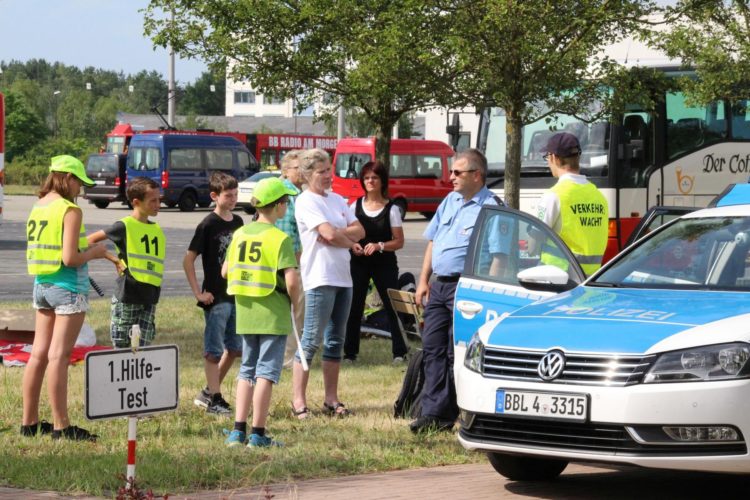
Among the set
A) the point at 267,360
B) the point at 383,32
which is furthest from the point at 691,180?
the point at 267,360

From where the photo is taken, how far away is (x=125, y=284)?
939 cm

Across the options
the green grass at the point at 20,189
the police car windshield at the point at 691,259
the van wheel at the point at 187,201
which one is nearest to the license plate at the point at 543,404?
the police car windshield at the point at 691,259

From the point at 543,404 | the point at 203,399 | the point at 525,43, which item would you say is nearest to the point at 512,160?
the point at 525,43

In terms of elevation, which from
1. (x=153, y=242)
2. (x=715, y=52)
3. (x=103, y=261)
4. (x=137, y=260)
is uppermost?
(x=715, y=52)

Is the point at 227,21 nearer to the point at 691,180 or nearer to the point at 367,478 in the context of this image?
the point at 691,180

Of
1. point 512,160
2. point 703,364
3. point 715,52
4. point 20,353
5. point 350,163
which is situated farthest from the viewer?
point 350,163

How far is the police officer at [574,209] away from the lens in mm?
9102

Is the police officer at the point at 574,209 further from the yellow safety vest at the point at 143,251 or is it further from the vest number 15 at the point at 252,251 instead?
the yellow safety vest at the point at 143,251

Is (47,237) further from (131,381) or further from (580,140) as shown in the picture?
(580,140)

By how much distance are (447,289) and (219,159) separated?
43268mm

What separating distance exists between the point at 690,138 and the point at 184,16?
26.3ft

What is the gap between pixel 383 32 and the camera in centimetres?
1683

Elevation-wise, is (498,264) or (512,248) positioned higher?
(512,248)

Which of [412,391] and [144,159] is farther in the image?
[144,159]
